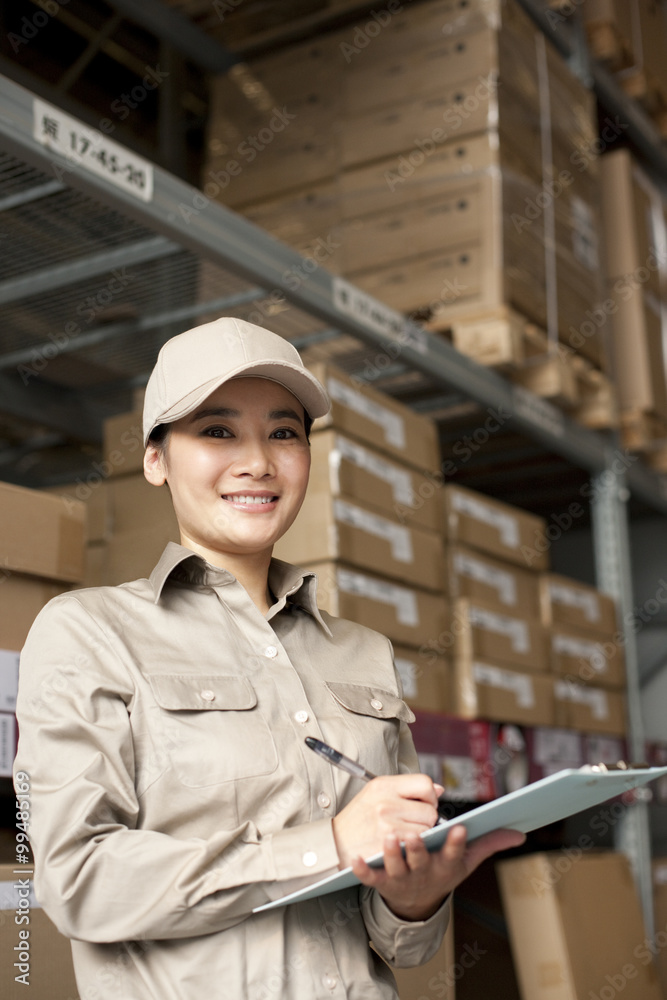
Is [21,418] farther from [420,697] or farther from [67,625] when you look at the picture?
[67,625]

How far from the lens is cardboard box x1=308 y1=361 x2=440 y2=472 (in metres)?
2.71

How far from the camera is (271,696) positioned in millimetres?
1263

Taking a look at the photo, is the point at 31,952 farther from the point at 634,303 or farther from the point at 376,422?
the point at 634,303

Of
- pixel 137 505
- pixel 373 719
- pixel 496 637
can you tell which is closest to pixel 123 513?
pixel 137 505

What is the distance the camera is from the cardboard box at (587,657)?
3.53 m

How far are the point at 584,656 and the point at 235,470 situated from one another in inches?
103

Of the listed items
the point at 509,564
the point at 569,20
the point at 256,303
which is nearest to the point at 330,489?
the point at 256,303

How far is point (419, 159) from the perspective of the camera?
324 cm

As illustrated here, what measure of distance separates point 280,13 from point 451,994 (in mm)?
3074

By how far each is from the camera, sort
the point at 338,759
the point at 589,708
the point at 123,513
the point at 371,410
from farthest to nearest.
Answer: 1. the point at 589,708
2. the point at 371,410
3. the point at 123,513
4. the point at 338,759

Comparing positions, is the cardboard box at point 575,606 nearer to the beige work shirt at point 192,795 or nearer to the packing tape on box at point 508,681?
the packing tape on box at point 508,681

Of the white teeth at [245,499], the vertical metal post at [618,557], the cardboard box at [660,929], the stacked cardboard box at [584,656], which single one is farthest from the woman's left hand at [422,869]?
the vertical metal post at [618,557]

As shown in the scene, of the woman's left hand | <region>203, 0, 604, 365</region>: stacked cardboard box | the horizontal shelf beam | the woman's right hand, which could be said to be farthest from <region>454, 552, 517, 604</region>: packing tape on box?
the woman's right hand

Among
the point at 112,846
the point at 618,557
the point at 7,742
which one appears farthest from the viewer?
the point at 618,557
